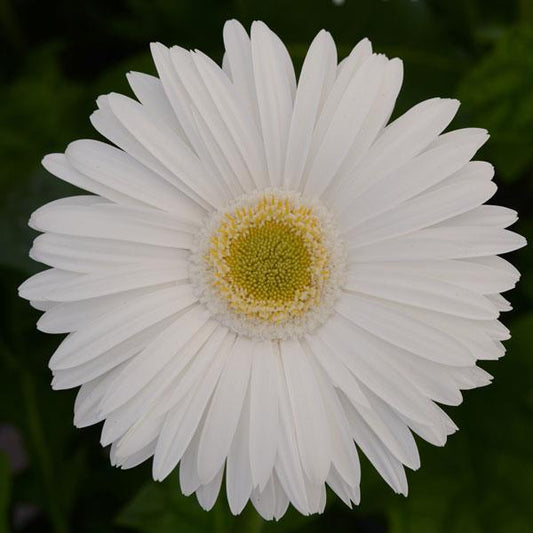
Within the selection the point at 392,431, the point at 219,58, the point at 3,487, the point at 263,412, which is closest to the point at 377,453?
the point at 392,431

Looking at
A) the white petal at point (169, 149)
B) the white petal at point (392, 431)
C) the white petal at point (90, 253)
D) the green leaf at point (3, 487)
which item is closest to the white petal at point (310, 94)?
the white petal at point (169, 149)

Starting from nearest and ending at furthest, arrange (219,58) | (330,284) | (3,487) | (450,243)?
(450,243), (330,284), (3,487), (219,58)

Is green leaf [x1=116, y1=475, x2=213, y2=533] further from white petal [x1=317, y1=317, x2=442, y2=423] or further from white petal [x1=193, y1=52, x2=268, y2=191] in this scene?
white petal [x1=193, y1=52, x2=268, y2=191]

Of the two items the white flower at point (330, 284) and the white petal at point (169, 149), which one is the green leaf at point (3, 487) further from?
the white petal at point (169, 149)

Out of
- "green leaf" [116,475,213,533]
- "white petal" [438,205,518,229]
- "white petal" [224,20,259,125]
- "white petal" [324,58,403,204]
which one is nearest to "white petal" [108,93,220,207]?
"white petal" [224,20,259,125]

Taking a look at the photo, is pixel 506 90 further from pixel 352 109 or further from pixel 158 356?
pixel 158 356
